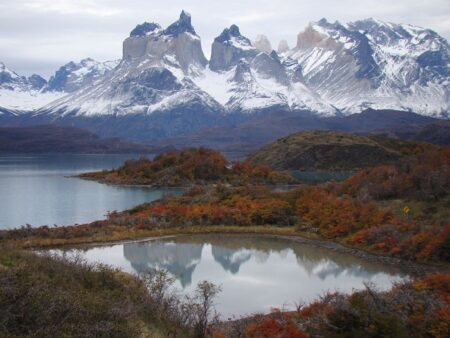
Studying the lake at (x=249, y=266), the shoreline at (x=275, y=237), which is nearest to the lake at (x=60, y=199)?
the shoreline at (x=275, y=237)

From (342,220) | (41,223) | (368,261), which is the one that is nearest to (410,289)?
(368,261)

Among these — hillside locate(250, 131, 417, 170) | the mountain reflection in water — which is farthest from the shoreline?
hillside locate(250, 131, 417, 170)

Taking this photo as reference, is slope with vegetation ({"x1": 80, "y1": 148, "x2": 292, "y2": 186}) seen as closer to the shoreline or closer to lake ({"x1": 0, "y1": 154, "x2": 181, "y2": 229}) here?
lake ({"x1": 0, "y1": 154, "x2": 181, "y2": 229})

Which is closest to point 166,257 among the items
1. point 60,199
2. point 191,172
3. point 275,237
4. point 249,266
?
point 249,266

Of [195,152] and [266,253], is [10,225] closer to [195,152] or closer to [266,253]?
[266,253]

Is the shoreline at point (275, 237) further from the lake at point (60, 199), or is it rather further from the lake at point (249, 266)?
the lake at point (60, 199)
